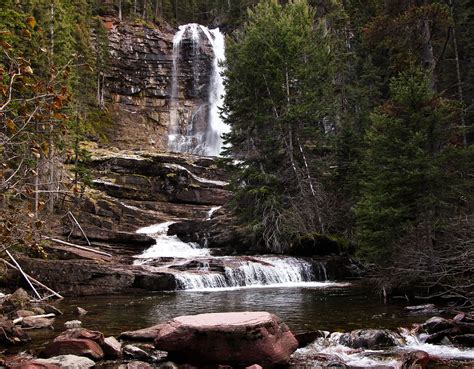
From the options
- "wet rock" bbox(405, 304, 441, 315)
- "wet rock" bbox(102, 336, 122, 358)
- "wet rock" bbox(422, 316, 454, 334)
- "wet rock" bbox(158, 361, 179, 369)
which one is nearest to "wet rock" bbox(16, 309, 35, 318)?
"wet rock" bbox(102, 336, 122, 358)

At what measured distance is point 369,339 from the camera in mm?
9672

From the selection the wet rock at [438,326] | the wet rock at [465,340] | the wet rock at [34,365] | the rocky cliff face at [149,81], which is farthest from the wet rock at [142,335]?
the rocky cliff face at [149,81]

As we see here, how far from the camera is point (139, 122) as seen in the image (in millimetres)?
54812

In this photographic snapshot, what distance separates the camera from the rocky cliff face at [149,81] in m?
55.2

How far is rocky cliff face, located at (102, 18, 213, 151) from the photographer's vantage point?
55219mm

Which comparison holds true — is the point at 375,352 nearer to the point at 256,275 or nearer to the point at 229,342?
the point at 229,342

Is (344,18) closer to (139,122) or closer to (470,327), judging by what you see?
(139,122)

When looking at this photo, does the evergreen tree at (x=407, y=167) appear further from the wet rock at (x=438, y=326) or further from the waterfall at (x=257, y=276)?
the waterfall at (x=257, y=276)

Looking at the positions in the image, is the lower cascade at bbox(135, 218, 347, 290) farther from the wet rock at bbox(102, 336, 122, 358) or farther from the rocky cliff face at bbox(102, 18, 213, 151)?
the rocky cliff face at bbox(102, 18, 213, 151)

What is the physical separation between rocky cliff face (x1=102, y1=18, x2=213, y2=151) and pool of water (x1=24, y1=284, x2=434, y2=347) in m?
37.0

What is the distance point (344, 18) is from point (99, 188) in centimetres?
2497

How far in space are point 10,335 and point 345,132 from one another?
875 inches

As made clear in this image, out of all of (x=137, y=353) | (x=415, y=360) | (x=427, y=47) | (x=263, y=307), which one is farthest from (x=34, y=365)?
(x=427, y=47)

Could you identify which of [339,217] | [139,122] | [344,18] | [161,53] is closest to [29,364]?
[339,217]
